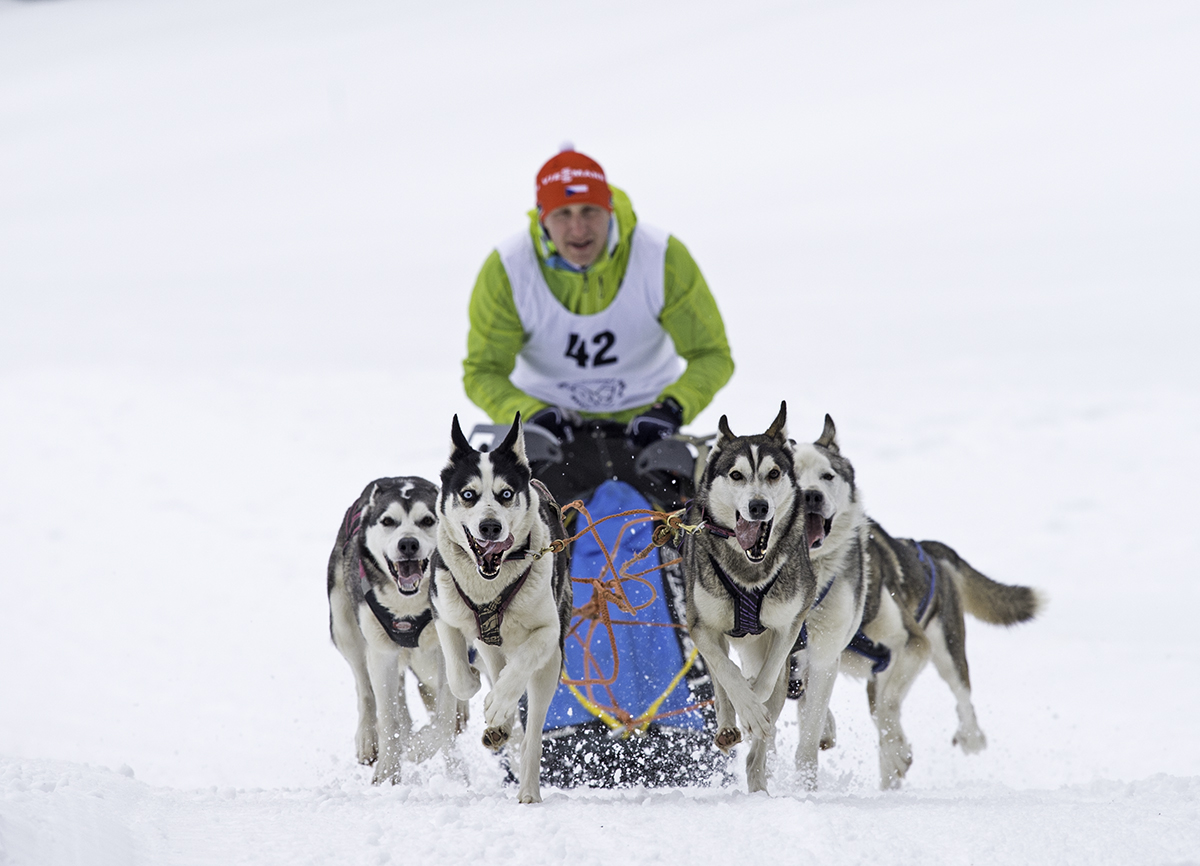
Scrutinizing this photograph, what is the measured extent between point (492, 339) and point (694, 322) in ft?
2.40

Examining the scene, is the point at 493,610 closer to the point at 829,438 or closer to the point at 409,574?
the point at 409,574

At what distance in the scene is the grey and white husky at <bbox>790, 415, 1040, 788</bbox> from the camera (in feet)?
10.3

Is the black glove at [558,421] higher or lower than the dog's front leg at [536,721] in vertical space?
higher

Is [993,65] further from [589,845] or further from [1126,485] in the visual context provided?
A: [589,845]

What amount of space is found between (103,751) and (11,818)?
258cm

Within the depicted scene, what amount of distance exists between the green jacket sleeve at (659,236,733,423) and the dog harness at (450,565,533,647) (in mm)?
1411

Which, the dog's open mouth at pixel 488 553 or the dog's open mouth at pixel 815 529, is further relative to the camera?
the dog's open mouth at pixel 815 529

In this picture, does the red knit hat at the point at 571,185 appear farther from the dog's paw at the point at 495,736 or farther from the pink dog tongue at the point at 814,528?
the dog's paw at the point at 495,736

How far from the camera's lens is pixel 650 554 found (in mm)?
3682

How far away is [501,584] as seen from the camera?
2830 millimetres

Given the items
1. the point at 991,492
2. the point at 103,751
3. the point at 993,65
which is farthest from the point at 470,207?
the point at 103,751

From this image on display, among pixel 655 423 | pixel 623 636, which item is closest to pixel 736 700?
pixel 623 636

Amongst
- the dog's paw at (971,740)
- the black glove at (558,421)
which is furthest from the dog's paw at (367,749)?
the dog's paw at (971,740)

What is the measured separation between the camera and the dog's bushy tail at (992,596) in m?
4.40
